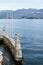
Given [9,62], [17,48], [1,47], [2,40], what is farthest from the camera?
[2,40]

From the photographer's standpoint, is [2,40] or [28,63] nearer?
[28,63]

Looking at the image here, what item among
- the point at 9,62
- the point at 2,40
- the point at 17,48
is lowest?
the point at 2,40

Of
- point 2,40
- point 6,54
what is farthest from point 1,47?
point 6,54

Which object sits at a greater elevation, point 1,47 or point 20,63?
point 20,63

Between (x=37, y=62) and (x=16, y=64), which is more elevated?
(x=16, y=64)

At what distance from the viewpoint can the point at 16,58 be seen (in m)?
23.9

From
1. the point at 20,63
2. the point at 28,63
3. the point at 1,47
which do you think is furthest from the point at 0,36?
the point at 20,63

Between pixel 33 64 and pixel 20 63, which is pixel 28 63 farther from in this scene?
pixel 20 63

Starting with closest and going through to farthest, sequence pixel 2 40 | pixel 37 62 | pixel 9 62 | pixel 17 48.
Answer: pixel 17 48 → pixel 9 62 → pixel 37 62 → pixel 2 40

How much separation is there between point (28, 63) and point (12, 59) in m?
2.98

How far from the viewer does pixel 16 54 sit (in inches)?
938

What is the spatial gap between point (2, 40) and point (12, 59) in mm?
12494

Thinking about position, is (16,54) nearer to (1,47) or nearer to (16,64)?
(16,64)

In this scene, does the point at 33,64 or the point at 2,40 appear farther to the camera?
the point at 2,40
